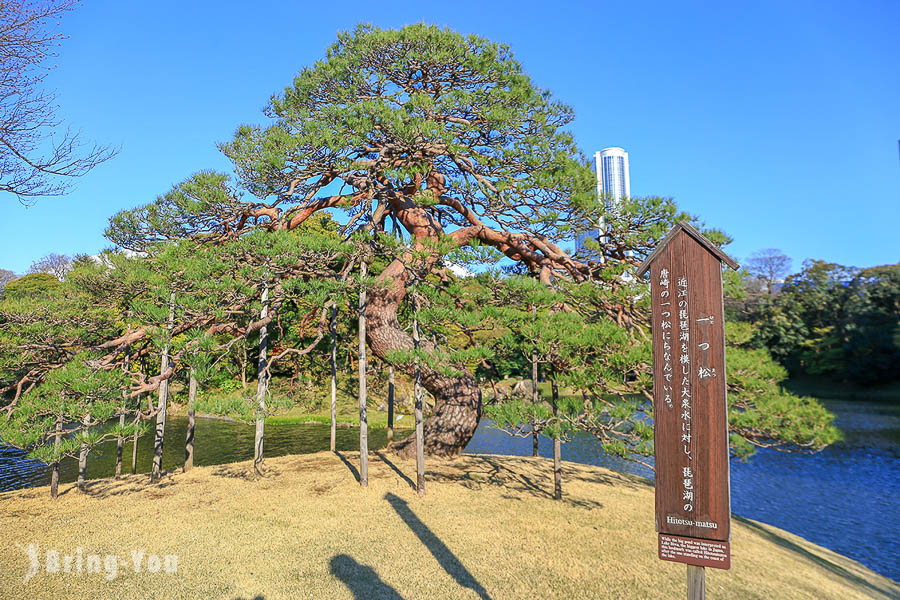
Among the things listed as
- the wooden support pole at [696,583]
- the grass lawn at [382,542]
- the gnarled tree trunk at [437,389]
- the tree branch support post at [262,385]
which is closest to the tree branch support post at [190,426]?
the grass lawn at [382,542]

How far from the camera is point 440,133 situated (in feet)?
25.5

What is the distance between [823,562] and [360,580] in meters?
6.48

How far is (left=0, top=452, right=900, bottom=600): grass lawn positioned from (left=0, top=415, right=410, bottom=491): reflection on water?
326 centimetres

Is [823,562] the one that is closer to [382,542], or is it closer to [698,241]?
[382,542]

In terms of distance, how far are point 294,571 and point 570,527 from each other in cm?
362

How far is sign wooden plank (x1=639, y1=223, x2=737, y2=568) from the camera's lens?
2990 mm

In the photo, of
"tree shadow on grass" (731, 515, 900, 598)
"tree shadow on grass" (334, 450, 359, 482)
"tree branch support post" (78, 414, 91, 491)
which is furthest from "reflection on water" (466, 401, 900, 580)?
"tree branch support post" (78, 414, 91, 491)

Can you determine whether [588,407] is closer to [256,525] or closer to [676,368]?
[676,368]

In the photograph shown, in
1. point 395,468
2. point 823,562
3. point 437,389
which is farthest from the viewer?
point 437,389

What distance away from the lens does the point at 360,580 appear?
484 centimetres

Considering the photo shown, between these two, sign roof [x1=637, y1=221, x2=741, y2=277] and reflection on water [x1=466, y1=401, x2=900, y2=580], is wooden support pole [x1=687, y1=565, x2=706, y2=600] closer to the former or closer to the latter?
sign roof [x1=637, y1=221, x2=741, y2=277]

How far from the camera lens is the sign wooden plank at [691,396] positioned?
2990 millimetres

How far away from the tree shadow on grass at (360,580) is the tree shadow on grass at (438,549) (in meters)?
0.74

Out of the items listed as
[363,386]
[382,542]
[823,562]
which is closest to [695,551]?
[382,542]
